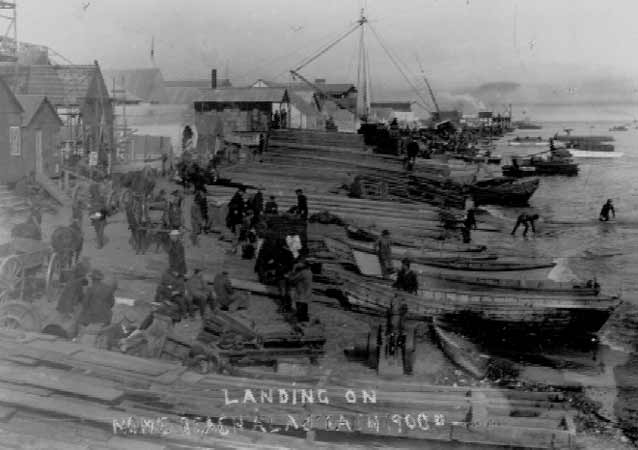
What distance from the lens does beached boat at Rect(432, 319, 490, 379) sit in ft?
44.8

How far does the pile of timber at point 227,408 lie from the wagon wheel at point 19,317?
5.44 ft

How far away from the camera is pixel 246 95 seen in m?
49.8

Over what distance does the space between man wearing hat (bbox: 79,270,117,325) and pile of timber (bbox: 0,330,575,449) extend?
2416 millimetres

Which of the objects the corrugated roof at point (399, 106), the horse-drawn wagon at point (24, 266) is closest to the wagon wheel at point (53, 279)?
the horse-drawn wagon at point (24, 266)

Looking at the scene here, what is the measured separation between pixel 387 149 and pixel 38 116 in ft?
65.0

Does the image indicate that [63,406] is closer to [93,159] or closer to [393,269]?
[393,269]

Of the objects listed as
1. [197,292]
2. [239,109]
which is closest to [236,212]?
[197,292]

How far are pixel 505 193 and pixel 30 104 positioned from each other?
34.1 meters

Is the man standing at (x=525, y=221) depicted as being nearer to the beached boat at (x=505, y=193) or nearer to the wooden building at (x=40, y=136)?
the beached boat at (x=505, y=193)

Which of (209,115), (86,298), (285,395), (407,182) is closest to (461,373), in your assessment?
(285,395)

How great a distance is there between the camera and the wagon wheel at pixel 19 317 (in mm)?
11664

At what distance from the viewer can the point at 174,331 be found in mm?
13273

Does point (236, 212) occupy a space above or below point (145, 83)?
below

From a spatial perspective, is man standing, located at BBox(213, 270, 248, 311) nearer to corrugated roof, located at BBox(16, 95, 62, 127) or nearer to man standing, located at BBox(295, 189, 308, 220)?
man standing, located at BBox(295, 189, 308, 220)
